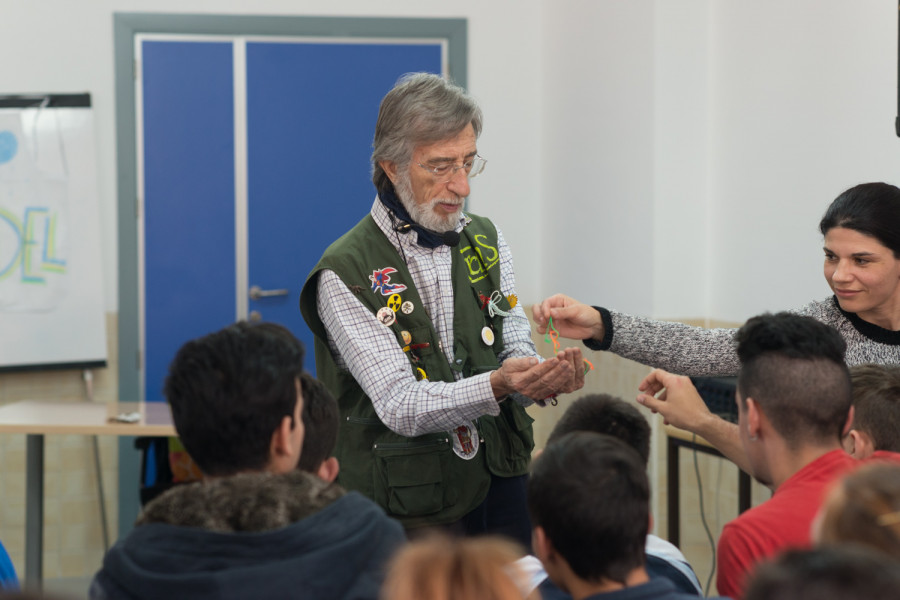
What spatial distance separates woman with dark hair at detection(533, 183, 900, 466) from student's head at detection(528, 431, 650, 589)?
637 mm

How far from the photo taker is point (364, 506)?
1444 millimetres

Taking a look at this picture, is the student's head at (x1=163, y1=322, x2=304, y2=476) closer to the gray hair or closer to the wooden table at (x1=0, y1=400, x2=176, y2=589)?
the gray hair

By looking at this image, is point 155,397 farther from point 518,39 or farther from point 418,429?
point 418,429

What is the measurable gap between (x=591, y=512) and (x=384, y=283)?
954mm

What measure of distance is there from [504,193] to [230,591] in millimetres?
4276

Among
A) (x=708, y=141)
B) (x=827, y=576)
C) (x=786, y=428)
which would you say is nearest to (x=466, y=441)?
(x=786, y=428)

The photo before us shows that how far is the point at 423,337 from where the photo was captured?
2.21 metres

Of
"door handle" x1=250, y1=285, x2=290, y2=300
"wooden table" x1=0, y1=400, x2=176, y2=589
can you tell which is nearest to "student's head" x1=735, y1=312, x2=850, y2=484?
"wooden table" x1=0, y1=400, x2=176, y2=589

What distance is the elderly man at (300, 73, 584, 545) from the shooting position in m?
2.13

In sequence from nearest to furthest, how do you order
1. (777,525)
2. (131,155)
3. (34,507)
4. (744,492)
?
(777,525), (744,492), (34,507), (131,155)

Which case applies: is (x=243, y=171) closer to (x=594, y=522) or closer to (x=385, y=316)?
(x=385, y=316)

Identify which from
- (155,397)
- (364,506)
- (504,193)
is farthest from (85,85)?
(364,506)

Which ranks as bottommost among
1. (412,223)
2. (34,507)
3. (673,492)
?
(34,507)

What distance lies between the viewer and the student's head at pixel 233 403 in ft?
5.05
